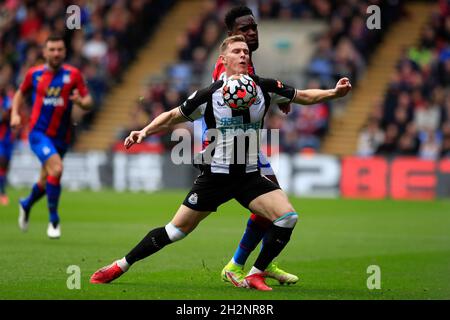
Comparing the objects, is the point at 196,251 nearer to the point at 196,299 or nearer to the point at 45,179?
the point at 45,179

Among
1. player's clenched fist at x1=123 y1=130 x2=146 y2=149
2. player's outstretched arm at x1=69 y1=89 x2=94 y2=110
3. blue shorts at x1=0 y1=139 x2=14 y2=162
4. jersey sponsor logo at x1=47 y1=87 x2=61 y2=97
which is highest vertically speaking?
jersey sponsor logo at x1=47 y1=87 x2=61 y2=97

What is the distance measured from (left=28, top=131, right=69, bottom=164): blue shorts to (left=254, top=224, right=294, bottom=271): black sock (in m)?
5.11

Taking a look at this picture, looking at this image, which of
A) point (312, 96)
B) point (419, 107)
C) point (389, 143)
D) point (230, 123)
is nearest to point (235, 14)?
point (312, 96)

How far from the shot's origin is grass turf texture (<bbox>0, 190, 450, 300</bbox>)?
27.8ft

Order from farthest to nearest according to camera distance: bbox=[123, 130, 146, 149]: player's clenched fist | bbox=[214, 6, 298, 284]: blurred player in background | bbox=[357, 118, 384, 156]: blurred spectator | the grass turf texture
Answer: bbox=[357, 118, 384, 156]: blurred spectator, bbox=[214, 6, 298, 284]: blurred player in background, the grass turf texture, bbox=[123, 130, 146, 149]: player's clenched fist

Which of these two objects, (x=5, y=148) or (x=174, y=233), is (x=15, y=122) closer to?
(x=174, y=233)

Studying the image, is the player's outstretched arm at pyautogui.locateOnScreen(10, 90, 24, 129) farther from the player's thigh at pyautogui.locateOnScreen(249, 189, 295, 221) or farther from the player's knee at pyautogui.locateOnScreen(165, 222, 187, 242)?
the player's thigh at pyautogui.locateOnScreen(249, 189, 295, 221)

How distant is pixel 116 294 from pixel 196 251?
163 inches

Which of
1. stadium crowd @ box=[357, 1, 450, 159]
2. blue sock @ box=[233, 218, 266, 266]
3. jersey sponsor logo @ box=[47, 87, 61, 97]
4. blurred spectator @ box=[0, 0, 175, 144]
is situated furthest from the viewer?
blurred spectator @ box=[0, 0, 175, 144]

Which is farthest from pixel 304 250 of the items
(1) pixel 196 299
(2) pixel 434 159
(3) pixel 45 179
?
(2) pixel 434 159

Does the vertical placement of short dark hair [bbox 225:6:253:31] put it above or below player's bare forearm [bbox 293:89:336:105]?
above

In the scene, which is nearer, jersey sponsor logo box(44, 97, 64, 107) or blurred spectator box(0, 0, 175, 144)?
jersey sponsor logo box(44, 97, 64, 107)

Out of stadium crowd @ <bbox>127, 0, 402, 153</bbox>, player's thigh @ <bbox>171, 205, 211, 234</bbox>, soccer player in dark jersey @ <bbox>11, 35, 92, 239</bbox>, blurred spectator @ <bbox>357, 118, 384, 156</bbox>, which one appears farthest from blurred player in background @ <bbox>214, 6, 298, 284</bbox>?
stadium crowd @ <bbox>127, 0, 402, 153</bbox>

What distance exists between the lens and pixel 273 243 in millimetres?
8641
